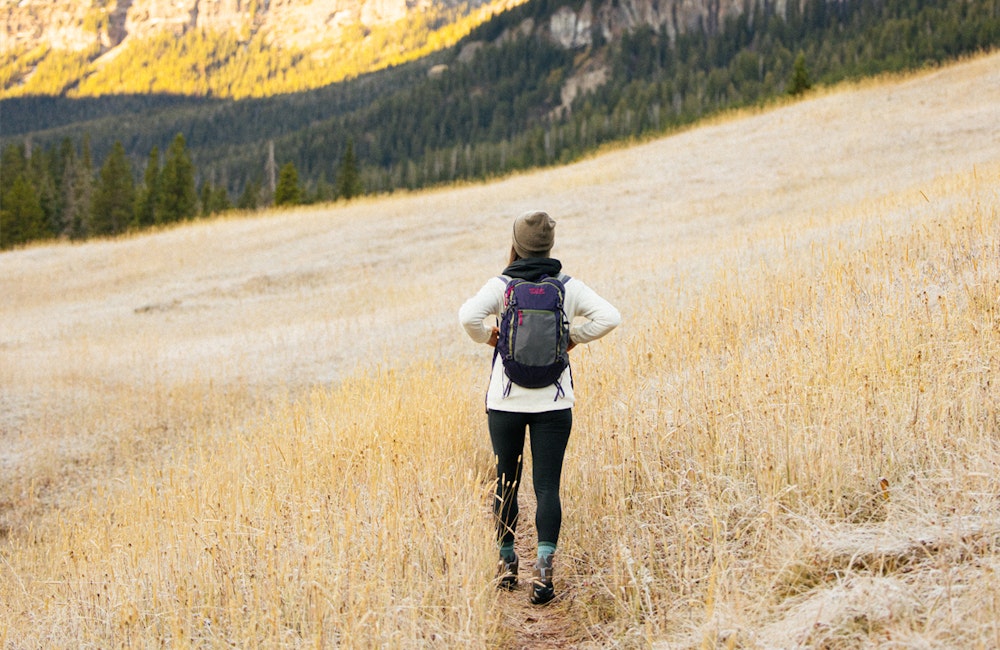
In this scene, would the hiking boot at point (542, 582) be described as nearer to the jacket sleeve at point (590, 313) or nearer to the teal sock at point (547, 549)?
the teal sock at point (547, 549)

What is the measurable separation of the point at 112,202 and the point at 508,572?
5680cm

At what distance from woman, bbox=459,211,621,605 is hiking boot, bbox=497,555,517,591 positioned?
0.38ft

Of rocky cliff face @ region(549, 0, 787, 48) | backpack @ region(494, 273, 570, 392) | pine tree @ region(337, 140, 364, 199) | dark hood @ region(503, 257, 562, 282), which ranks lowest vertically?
backpack @ region(494, 273, 570, 392)

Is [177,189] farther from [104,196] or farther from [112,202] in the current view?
[104,196]

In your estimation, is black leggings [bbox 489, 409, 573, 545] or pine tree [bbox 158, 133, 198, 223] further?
pine tree [bbox 158, 133, 198, 223]

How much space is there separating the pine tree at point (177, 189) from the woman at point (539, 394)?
178 ft

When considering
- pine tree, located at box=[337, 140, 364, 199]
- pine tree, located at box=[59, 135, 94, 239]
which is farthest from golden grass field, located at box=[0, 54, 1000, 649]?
pine tree, located at box=[59, 135, 94, 239]

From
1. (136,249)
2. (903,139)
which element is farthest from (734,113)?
(136,249)

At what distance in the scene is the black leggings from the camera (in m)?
4.07

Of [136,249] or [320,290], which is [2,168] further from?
[320,290]

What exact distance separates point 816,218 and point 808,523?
1221cm

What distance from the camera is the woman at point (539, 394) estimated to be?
4.02 metres

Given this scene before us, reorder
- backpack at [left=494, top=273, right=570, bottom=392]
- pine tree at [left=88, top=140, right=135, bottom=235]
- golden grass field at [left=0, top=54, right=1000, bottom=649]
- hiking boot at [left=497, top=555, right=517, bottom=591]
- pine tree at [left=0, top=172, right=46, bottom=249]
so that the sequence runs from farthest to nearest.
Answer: pine tree at [left=88, top=140, right=135, bottom=235] < pine tree at [left=0, top=172, right=46, bottom=249] < hiking boot at [left=497, top=555, right=517, bottom=591] < backpack at [left=494, top=273, right=570, bottom=392] < golden grass field at [left=0, top=54, right=1000, bottom=649]

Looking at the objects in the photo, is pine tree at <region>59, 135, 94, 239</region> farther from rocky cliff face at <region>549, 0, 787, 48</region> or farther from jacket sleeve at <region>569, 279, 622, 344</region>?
rocky cliff face at <region>549, 0, 787, 48</region>
